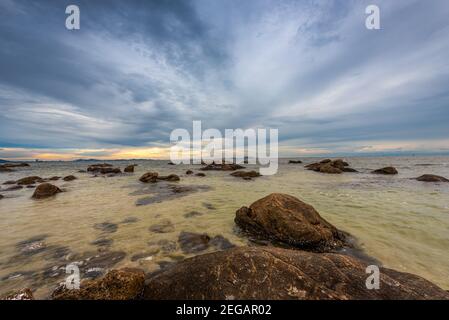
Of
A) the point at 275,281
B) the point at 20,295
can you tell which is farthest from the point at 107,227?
the point at 275,281

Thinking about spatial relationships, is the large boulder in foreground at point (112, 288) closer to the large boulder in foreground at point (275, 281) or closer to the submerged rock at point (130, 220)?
the large boulder in foreground at point (275, 281)

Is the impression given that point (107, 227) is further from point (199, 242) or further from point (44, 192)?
point (44, 192)

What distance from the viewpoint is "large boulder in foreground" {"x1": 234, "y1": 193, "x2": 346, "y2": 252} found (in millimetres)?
6586

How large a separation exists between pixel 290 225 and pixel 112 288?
544 centimetres

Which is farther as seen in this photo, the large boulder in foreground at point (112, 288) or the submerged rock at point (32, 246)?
the submerged rock at point (32, 246)

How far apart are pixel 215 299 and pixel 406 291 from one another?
317 centimetres

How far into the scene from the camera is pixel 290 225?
6914 millimetres

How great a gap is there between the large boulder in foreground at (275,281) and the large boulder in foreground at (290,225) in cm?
242

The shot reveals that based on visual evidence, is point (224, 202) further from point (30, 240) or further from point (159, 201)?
point (30, 240)

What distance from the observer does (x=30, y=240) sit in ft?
23.4

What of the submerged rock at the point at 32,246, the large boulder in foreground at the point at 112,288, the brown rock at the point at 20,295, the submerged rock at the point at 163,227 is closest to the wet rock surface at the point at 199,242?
the submerged rock at the point at 163,227

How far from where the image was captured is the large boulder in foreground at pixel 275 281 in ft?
10.8

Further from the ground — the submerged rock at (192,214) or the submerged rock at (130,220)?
the submerged rock at (130,220)
